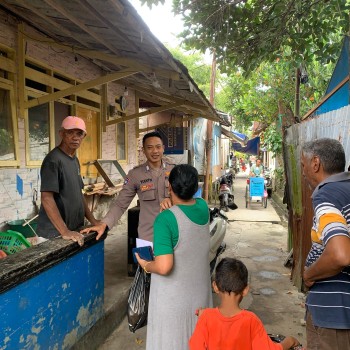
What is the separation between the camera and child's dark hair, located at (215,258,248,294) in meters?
1.78

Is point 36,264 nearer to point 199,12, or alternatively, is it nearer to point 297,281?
point 297,281

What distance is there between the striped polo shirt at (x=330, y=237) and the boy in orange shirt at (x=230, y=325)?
0.29 m

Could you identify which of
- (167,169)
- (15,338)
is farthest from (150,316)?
(167,169)

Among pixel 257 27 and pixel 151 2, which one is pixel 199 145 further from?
pixel 151 2

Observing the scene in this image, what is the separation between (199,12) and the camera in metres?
5.81

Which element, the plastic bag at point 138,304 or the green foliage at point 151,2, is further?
the green foliage at point 151,2

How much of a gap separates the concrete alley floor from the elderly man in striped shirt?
211cm

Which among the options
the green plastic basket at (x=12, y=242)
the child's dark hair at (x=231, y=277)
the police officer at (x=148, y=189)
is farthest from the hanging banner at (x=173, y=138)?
the child's dark hair at (x=231, y=277)

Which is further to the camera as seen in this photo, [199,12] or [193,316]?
[199,12]

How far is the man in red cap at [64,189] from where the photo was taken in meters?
2.79

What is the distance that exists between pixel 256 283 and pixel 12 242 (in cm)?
350

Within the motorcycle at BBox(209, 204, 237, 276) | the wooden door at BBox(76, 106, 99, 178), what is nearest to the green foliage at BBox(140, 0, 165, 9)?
the wooden door at BBox(76, 106, 99, 178)

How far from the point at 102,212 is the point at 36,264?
18.2ft

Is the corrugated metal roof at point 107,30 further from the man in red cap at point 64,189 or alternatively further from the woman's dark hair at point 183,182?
the woman's dark hair at point 183,182
